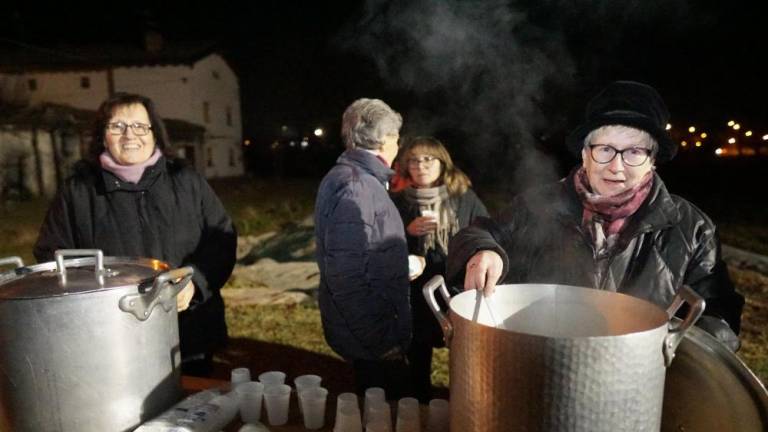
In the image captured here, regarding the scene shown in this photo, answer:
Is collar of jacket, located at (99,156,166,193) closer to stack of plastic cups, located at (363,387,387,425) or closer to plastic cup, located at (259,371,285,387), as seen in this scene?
plastic cup, located at (259,371,285,387)

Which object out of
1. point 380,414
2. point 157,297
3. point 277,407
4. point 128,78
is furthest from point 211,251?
point 128,78

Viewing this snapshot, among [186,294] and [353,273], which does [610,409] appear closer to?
[186,294]

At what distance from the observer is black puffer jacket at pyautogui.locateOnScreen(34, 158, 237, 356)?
2.53 metres

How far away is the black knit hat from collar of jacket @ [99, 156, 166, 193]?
6.31 feet

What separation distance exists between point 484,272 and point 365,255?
3.98 feet

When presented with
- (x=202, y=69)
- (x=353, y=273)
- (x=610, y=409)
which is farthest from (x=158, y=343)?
(x=202, y=69)

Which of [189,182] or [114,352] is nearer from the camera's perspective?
[114,352]

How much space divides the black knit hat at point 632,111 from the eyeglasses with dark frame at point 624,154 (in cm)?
7

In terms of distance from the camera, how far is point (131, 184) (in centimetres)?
255

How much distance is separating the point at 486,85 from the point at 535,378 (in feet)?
7.86

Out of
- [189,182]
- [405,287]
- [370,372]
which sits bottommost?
[370,372]

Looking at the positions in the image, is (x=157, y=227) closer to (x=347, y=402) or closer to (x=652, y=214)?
(x=347, y=402)

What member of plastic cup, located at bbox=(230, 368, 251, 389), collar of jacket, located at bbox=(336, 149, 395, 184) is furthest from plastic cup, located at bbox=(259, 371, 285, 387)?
collar of jacket, located at bbox=(336, 149, 395, 184)

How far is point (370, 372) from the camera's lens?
2.84 m
